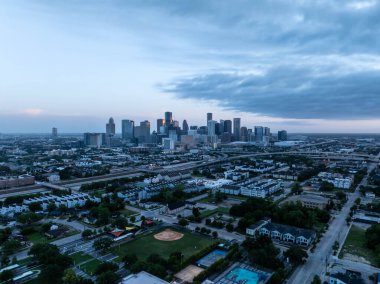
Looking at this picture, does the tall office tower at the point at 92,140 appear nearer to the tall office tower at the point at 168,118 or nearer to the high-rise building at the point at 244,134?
the tall office tower at the point at 168,118

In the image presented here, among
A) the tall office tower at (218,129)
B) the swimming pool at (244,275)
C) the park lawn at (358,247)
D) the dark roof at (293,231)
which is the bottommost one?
the park lawn at (358,247)

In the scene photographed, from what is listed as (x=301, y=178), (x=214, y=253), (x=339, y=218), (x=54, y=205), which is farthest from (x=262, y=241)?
(x=301, y=178)

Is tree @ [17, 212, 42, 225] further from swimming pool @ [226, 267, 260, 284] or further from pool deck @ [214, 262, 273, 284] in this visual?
swimming pool @ [226, 267, 260, 284]

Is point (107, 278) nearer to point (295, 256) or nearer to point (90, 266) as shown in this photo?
point (90, 266)

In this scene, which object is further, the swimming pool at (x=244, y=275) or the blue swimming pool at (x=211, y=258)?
the blue swimming pool at (x=211, y=258)

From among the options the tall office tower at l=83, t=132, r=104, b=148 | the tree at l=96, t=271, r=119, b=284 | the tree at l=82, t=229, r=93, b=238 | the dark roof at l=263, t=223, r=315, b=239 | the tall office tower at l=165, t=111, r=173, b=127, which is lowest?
the tree at l=82, t=229, r=93, b=238

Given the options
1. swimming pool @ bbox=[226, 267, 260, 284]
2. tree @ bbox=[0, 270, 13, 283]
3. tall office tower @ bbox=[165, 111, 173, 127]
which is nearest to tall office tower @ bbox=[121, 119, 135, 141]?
tall office tower @ bbox=[165, 111, 173, 127]

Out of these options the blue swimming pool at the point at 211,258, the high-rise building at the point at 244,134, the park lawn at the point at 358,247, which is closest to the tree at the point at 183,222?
the blue swimming pool at the point at 211,258
